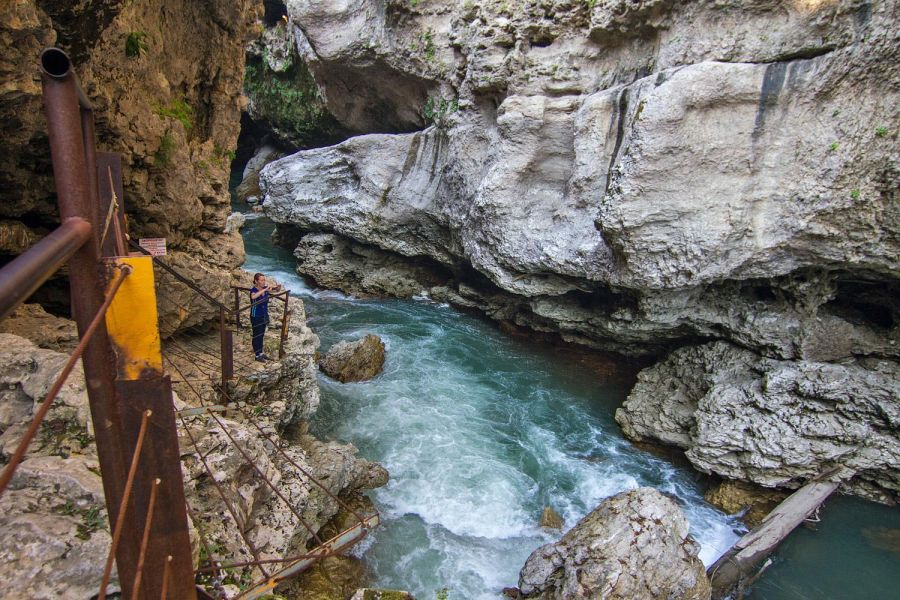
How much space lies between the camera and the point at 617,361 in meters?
12.3

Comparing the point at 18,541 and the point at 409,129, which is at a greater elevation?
the point at 409,129

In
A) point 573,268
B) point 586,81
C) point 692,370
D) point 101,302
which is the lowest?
point 692,370

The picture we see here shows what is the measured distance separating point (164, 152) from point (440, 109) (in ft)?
30.9

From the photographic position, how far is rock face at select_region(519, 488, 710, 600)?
5.57 m

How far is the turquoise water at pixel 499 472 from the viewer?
22.5 ft

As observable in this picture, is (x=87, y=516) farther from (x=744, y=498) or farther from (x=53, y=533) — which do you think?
(x=744, y=498)

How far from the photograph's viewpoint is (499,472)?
8508 millimetres

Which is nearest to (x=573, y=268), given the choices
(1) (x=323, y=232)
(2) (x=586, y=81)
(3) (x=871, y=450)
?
(2) (x=586, y=81)

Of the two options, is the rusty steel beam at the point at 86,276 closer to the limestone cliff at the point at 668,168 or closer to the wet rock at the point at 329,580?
the wet rock at the point at 329,580

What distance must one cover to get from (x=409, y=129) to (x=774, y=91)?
12.3m

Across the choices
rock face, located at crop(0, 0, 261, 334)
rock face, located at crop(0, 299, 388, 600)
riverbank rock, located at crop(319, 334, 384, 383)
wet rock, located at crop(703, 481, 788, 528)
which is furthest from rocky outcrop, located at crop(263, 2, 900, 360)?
rock face, located at crop(0, 299, 388, 600)

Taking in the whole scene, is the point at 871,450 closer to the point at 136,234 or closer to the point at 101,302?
the point at 101,302

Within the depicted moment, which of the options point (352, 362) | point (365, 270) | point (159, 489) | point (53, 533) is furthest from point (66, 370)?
point (365, 270)

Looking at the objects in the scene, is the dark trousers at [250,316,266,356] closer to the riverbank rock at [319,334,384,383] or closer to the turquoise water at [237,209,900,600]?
the turquoise water at [237,209,900,600]
